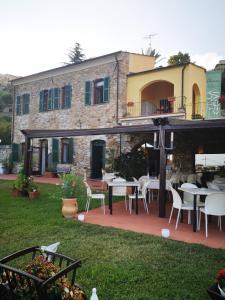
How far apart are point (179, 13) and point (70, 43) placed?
2560 centimetres

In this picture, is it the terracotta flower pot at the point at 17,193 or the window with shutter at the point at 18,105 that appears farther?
the window with shutter at the point at 18,105

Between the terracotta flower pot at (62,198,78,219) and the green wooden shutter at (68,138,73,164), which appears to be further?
the green wooden shutter at (68,138,73,164)

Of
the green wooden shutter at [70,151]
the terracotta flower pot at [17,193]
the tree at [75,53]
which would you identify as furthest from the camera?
the tree at [75,53]

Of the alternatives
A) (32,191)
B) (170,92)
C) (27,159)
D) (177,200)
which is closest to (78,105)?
(170,92)

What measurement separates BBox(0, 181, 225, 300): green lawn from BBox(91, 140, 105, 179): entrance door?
886 cm

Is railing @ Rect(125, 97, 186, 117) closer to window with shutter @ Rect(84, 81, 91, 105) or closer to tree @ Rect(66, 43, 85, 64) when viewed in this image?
window with shutter @ Rect(84, 81, 91, 105)

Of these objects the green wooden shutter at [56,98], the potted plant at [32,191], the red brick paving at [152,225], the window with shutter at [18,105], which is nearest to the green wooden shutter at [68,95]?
the green wooden shutter at [56,98]

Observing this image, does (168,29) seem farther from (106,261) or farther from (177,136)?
(106,261)

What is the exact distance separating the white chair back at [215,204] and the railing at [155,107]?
24.2 feet

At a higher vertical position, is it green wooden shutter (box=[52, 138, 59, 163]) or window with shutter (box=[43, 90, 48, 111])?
window with shutter (box=[43, 90, 48, 111])

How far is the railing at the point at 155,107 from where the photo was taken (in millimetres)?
12734

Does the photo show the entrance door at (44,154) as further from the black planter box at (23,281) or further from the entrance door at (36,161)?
the black planter box at (23,281)

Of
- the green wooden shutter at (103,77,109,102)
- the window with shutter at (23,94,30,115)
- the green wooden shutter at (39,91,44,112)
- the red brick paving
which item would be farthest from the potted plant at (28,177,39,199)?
the window with shutter at (23,94,30,115)

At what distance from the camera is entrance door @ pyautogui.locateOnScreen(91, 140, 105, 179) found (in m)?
15.5
